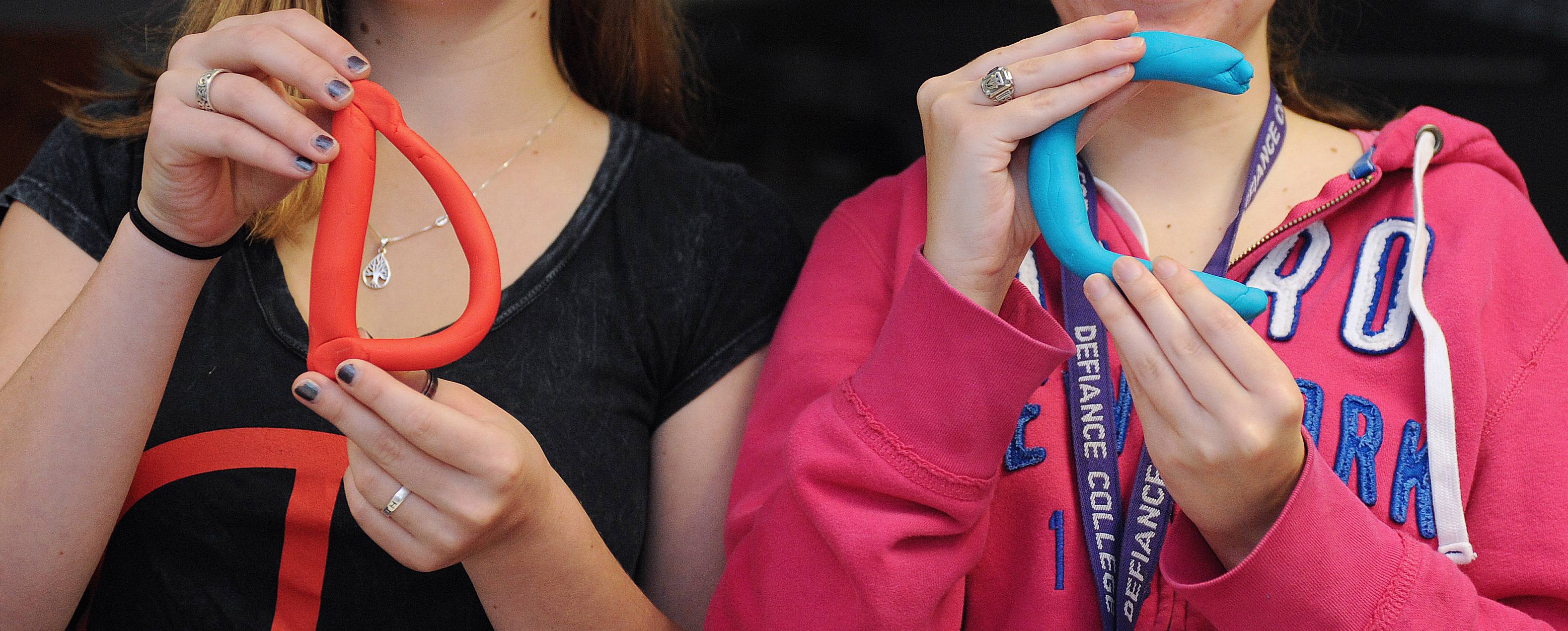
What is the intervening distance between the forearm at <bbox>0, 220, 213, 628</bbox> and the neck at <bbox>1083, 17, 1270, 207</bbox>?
36.9 inches

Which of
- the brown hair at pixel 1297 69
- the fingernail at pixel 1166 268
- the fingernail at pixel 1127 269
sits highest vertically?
the fingernail at pixel 1166 268

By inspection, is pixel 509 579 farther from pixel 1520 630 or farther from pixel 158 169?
pixel 1520 630

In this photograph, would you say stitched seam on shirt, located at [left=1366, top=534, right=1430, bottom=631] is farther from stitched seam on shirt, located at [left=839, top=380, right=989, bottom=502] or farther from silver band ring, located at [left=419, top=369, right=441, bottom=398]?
silver band ring, located at [left=419, top=369, right=441, bottom=398]

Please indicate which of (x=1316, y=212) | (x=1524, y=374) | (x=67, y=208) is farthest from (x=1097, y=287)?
(x=67, y=208)

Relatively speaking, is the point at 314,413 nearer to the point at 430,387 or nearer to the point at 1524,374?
the point at 430,387

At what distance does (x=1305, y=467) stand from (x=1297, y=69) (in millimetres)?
785

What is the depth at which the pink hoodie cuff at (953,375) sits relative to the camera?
1.05m

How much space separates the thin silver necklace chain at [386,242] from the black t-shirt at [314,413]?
88 millimetres

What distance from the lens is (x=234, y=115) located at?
1.01m

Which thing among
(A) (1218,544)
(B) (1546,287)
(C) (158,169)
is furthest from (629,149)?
(B) (1546,287)

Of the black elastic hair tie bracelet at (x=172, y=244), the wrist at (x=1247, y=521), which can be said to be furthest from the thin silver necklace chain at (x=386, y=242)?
A: the wrist at (x=1247, y=521)

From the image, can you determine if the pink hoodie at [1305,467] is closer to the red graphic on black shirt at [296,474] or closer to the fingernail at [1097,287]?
the fingernail at [1097,287]

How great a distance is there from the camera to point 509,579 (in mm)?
1122

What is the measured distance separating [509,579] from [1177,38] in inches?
30.8
